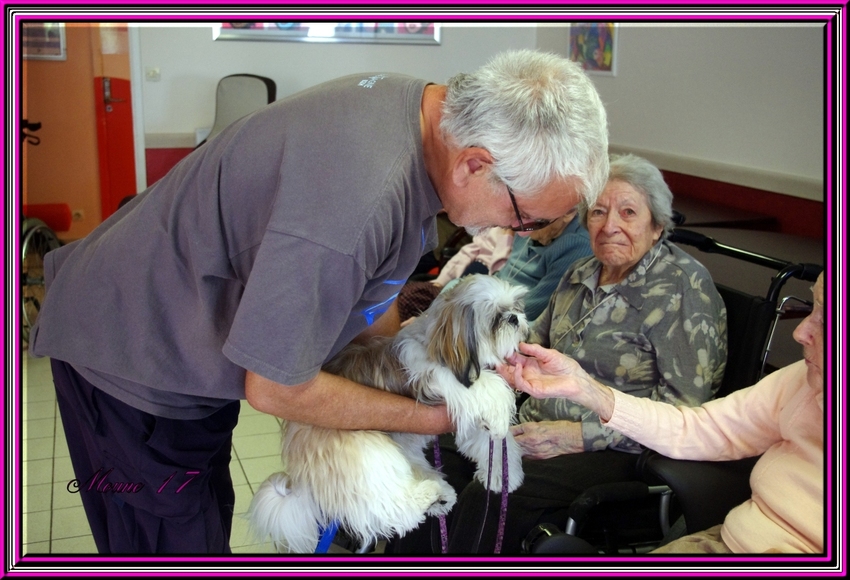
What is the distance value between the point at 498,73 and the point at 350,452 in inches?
33.3

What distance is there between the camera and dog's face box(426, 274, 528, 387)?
1.67m

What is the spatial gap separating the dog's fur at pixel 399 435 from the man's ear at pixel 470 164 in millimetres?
491

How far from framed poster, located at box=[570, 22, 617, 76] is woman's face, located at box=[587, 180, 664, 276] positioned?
297cm

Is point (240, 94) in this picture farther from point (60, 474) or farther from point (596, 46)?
point (60, 474)

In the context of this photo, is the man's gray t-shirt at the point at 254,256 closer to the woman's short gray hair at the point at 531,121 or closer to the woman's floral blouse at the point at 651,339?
the woman's short gray hair at the point at 531,121

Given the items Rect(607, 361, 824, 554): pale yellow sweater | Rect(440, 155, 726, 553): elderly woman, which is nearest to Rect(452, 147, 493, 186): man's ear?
Rect(607, 361, 824, 554): pale yellow sweater

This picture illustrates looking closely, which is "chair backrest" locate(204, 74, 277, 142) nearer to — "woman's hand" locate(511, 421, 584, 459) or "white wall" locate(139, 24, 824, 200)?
"white wall" locate(139, 24, 824, 200)

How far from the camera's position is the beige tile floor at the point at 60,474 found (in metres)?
2.52

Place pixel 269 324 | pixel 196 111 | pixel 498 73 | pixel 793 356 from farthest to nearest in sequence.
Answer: pixel 196 111, pixel 793 356, pixel 498 73, pixel 269 324

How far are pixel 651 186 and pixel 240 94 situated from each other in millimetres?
4728

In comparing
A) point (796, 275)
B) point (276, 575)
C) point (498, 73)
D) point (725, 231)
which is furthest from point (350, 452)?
point (725, 231)

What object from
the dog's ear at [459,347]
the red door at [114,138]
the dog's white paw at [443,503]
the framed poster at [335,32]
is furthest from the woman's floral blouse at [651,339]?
the red door at [114,138]
